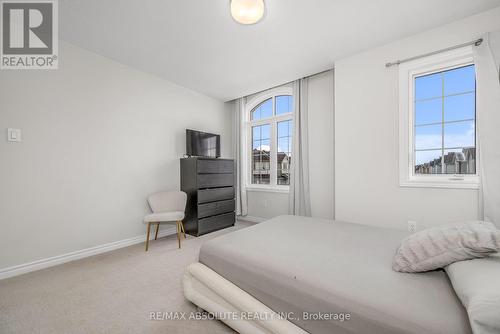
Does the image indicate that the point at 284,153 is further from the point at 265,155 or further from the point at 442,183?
the point at 442,183

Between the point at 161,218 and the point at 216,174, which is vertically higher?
the point at 216,174

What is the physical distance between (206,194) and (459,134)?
340 cm

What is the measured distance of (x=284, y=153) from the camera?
4000 mm

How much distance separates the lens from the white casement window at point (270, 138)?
13.0ft

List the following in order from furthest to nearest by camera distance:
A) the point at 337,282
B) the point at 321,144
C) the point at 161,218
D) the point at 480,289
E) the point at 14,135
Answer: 1. the point at 321,144
2. the point at 161,218
3. the point at 14,135
4. the point at 337,282
5. the point at 480,289

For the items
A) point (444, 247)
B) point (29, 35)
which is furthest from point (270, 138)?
point (29, 35)

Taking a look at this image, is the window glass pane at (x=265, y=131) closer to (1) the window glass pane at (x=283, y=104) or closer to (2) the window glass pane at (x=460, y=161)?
(1) the window glass pane at (x=283, y=104)

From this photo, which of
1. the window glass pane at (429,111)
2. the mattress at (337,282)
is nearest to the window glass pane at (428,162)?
the window glass pane at (429,111)

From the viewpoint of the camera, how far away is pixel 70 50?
8.11 feet

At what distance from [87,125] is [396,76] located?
12.8ft

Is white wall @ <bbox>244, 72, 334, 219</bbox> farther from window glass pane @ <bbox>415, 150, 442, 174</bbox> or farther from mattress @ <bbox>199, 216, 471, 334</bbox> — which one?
mattress @ <bbox>199, 216, 471, 334</bbox>

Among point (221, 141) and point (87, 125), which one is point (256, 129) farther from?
point (87, 125)

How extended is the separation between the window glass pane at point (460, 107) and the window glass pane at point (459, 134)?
74 mm

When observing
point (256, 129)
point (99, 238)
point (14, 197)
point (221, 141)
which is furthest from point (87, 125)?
point (256, 129)
